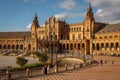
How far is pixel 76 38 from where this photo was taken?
420ft

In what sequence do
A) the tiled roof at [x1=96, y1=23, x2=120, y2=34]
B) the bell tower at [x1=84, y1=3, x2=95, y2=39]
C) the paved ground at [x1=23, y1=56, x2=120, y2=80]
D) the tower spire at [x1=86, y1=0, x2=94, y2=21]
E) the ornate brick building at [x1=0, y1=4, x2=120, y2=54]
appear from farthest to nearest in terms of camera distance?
the tower spire at [x1=86, y1=0, x2=94, y2=21], the bell tower at [x1=84, y1=3, x2=95, y2=39], the tiled roof at [x1=96, y1=23, x2=120, y2=34], the ornate brick building at [x1=0, y1=4, x2=120, y2=54], the paved ground at [x1=23, y1=56, x2=120, y2=80]

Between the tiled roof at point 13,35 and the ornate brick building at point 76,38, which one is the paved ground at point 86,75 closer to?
the ornate brick building at point 76,38

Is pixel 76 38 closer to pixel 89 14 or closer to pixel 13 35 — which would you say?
pixel 89 14

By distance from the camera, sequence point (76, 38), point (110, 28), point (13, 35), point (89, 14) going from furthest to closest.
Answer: point (13, 35) < point (76, 38) < point (89, 14) < point (110, 28)

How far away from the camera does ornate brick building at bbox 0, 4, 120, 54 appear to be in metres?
110

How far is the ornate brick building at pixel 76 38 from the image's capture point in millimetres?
109688

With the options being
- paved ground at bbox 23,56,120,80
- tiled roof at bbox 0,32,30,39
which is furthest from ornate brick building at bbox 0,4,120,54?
paved ground at bbox 23,56,120,80

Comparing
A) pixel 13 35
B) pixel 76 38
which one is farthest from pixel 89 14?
pixel 13 35

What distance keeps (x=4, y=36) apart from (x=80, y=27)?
53645 millimetres

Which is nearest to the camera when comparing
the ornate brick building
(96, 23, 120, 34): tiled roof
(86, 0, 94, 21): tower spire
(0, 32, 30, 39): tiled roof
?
the ornate brick building

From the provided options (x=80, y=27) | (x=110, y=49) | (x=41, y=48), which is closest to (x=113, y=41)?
(x=110, y=49)

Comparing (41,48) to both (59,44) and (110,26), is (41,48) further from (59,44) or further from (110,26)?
(110,26)

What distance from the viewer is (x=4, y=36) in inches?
6235

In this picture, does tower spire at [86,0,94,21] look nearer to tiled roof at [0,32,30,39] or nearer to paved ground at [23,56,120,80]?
tiled roof at [0,32,30,39]
